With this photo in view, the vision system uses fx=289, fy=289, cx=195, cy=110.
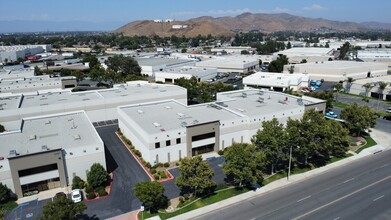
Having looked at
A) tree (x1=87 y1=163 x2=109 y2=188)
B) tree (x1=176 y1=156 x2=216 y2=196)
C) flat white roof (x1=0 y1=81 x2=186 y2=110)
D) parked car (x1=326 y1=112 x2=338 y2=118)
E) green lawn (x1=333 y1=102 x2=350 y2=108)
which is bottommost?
green lawn (x1=333 y1=102 x2=350 y2=108)

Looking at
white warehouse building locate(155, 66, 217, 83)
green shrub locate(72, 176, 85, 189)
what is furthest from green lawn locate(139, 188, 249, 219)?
white warehouse building locate(155, 66, 217, 83)

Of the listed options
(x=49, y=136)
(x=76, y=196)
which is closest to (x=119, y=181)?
(x=76, y=196)

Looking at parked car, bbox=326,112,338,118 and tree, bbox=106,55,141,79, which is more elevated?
tree, bbox=106,55,141,79

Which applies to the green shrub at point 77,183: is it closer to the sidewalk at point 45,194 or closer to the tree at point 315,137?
the sidewalk at point 45,194

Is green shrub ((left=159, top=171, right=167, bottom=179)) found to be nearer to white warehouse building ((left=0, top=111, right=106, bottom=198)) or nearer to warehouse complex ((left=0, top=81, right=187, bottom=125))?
white warehouse building ((left=0, top=111, right=106, bottom=198))

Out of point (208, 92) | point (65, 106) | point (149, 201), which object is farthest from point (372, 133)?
point (65, 106)

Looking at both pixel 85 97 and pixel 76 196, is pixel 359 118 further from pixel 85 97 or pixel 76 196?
pixel 85 97

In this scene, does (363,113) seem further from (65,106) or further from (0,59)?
(0,59)

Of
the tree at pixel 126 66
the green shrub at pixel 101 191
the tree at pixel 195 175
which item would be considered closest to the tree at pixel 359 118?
the tree at pixel 195 175
